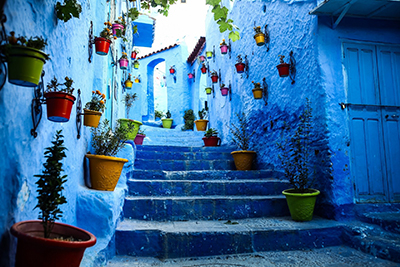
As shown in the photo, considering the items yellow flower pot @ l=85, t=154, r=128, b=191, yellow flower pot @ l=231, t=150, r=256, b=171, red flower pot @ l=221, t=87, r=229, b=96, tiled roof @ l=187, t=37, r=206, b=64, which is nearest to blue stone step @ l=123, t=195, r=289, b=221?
yellow flower pot @ l=85, t=154, r=128, b=191

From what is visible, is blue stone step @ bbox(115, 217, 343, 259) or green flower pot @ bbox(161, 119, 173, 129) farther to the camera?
green flower pot @ bbox(161, 119, 173, 129)

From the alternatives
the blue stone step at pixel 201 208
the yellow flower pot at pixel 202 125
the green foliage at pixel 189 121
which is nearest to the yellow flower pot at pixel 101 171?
→ the blue stone step at pixel 201 208

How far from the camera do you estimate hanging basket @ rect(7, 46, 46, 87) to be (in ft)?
4.23

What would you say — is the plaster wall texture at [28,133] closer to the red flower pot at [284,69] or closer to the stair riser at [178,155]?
the stair riser at [178,155]

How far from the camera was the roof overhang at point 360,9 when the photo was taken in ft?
11.0

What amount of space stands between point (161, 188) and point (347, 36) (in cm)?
326

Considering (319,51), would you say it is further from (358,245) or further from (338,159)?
(358,245)

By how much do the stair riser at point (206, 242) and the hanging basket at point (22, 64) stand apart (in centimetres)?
194

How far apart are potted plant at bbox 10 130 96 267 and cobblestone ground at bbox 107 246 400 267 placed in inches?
42.9

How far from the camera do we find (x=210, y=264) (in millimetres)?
2602

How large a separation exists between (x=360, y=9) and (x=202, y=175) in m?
3.14

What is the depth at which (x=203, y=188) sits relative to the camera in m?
3.93

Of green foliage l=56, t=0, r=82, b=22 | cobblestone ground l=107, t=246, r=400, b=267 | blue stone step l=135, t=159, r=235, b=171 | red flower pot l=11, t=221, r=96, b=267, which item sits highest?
green foliage l=56, t=0, r=82, b=22

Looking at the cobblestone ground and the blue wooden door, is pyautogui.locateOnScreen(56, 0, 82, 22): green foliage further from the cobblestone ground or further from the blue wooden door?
the blue wooden door
